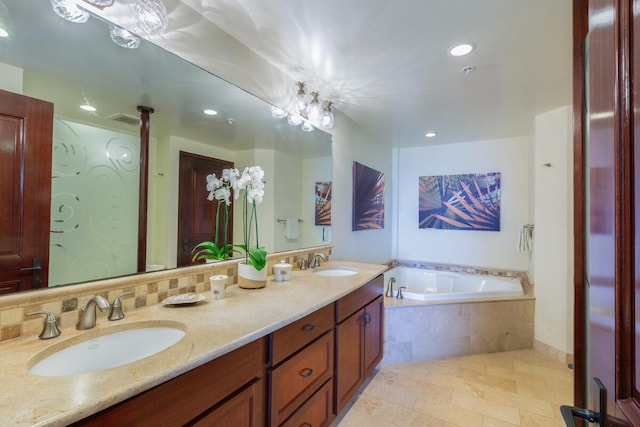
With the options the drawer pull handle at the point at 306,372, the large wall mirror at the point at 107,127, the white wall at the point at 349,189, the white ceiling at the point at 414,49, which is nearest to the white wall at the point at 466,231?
the white wall at the point at 349,189

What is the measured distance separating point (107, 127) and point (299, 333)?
1.19 meters

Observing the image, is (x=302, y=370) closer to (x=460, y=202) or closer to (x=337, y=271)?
(x=337, y=271)

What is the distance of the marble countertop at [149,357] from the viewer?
60 centimetres

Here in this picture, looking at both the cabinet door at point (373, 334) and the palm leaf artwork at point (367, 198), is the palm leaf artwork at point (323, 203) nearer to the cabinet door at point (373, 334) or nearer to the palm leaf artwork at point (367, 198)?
the palm leaf artwork at point (367, 198)

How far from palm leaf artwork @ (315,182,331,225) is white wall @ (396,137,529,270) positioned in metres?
2.04

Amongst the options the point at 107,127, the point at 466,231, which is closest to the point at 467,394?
the point at 466,231

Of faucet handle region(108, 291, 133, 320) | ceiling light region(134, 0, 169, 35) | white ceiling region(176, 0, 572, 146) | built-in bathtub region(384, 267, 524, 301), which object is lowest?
built-in bathtub region(384, 267, 524, 301)

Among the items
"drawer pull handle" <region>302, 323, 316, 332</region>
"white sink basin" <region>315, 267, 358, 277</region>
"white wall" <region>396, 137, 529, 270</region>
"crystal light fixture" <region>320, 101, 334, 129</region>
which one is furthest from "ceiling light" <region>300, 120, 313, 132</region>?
"white wall" <region>396, 137, 529, 270</region>

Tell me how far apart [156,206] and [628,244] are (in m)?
1.57

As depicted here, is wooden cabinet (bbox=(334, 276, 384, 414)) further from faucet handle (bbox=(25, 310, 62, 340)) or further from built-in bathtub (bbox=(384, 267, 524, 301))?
faucet handle (bbox=(25, 310, 62, 340))

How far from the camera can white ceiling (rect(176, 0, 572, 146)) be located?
1.45 meters

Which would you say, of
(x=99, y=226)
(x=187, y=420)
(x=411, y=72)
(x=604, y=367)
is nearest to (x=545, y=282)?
(x=411, y=72)

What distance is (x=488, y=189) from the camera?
370 centimetres

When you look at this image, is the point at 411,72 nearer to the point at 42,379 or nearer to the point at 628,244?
the point at 628,244
